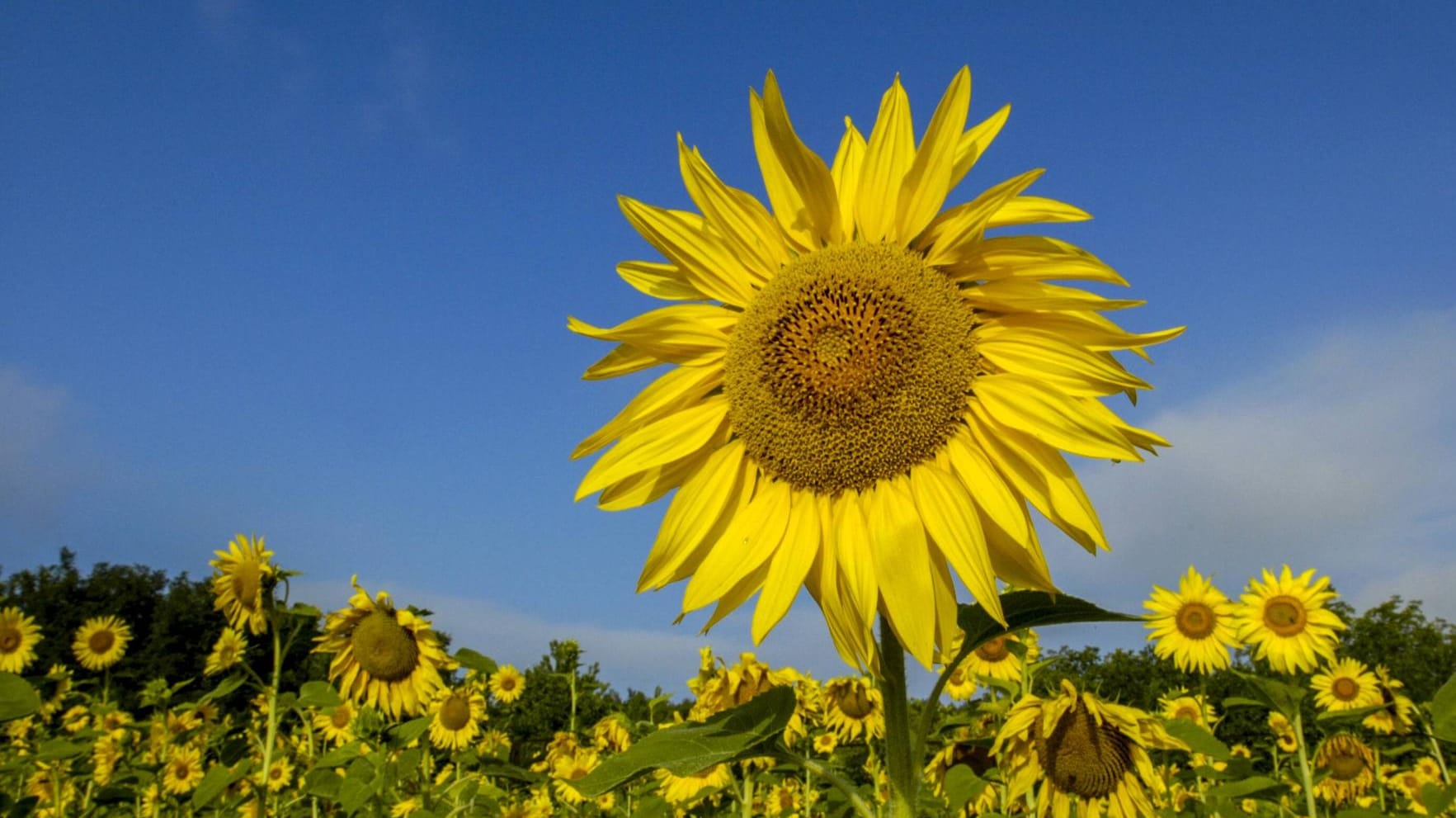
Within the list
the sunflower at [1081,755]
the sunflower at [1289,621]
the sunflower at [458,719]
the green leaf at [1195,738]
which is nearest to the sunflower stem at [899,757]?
the sunflower at [1081,755]

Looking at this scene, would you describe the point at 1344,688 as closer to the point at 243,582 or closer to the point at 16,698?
the point at 243,582

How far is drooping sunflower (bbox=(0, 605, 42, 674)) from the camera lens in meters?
12.6

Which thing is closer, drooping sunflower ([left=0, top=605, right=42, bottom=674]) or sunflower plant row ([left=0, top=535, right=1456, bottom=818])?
sunflower plant row ([left=0, top=535, right=1456, bottom=818])

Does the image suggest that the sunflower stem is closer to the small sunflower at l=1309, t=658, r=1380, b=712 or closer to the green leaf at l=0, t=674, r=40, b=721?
the green leaf at l=0, t=674, r=40, b=721

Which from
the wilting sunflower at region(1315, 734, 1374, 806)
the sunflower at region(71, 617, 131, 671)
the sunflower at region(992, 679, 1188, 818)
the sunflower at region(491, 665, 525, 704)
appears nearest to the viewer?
the sunflower at region(992, 679, 1188, 818)

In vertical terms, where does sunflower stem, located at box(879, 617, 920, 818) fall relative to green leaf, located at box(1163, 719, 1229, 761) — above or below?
below

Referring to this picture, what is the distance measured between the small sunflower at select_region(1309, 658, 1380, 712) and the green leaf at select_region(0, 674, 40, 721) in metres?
10.0

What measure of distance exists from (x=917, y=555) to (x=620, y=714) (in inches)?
231

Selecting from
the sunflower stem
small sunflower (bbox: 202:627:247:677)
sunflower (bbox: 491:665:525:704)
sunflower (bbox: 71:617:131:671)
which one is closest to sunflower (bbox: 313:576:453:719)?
small sunflower (bbox: 202:627:247:677)

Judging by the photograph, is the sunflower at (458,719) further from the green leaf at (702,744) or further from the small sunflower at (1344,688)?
the small sunflower at (1344,688)

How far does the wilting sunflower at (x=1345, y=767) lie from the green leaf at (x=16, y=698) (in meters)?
10.1

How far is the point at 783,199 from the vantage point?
246 centimetres

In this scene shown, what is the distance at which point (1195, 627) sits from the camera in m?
8.50

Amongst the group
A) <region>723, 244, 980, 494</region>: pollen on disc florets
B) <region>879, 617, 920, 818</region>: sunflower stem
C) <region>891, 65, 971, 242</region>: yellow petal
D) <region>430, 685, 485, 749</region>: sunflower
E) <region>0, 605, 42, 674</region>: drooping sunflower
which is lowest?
<region>879, 617, 920, 818</region>: sunflower stem
